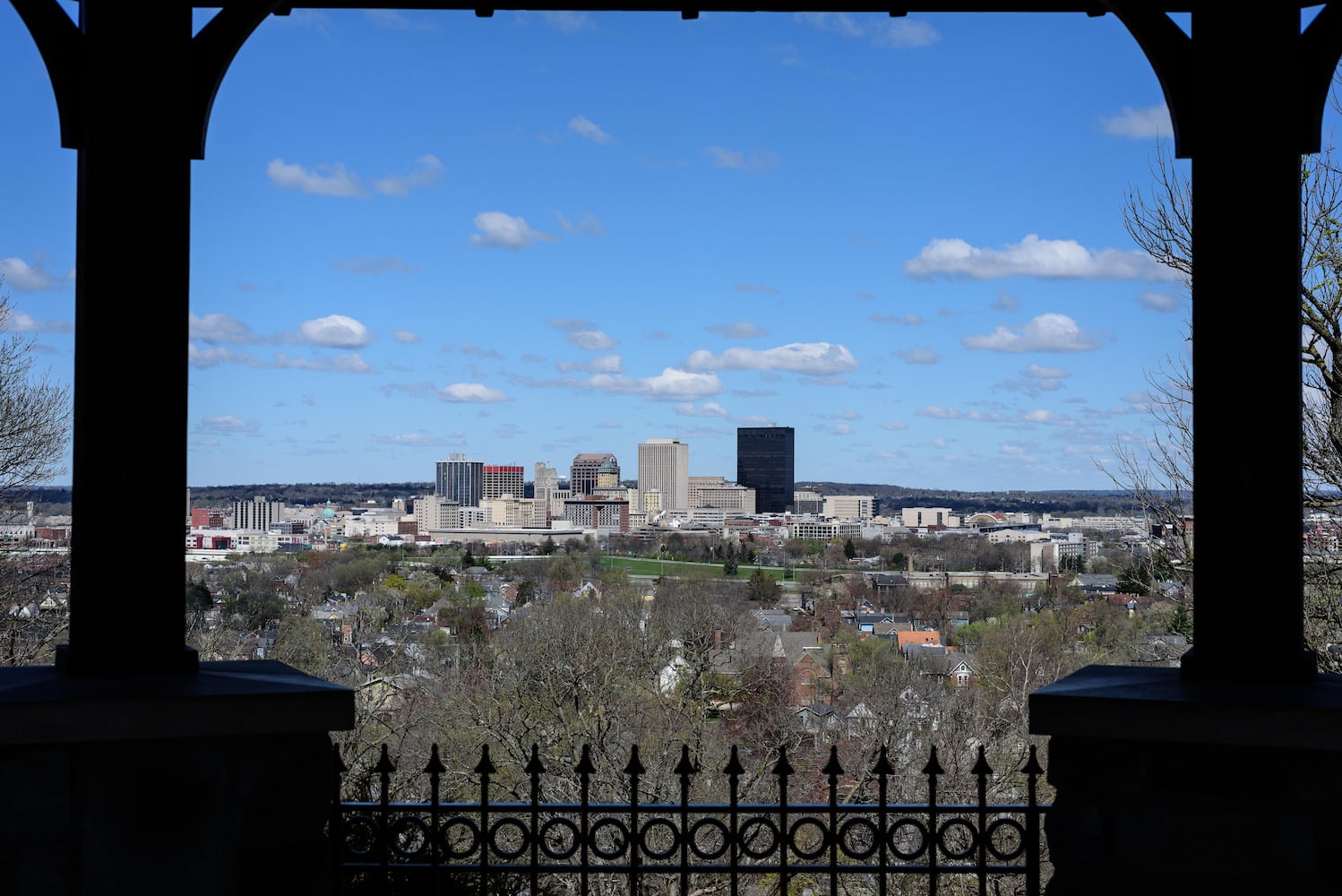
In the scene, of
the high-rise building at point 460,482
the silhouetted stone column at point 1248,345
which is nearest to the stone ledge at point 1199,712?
the silhouetted stone column at point 1248,345

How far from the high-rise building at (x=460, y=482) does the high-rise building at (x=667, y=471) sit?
7160 millimetres

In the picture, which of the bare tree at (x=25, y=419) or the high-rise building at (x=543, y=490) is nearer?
the bare tree at (x=25, y=419)

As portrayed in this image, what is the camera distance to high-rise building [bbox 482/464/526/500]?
44541 mm

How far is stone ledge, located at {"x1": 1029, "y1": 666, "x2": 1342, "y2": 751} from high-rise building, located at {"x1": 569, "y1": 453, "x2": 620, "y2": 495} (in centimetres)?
4417

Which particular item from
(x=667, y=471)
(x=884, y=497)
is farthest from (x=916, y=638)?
(x=667, y=471)

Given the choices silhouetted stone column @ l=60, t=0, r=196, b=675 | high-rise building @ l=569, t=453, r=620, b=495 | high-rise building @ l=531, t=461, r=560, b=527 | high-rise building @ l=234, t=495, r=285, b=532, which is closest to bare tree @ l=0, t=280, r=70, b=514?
silhouetted stone column @ l=60, t=0, r=196, b=675

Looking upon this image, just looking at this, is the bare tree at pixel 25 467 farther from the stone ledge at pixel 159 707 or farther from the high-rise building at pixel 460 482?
the high-rise building at pixel 460 482

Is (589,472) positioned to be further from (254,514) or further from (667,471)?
(254,514)

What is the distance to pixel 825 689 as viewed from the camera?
1911 cm

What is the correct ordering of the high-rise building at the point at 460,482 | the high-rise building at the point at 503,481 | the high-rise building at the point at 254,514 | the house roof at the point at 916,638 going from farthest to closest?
the high-rise building at the point at 503,481, the high-rise building at the point at 460,482, the high-rise building at the point at 254,514, the house roof at the point at 916,638

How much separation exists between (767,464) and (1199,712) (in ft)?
136

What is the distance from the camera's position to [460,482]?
44.1 meters

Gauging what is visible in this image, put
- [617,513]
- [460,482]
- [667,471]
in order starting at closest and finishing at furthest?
[617,513], [460,482], [667,471]

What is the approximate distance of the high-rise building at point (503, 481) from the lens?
44.5 meters
